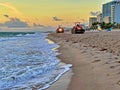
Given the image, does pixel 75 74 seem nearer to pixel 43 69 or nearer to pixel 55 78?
pixel 55 78

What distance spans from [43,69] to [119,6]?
18659cm

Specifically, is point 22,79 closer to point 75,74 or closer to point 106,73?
point 75,74

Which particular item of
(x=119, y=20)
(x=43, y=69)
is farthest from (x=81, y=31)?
(x=119, y=20)

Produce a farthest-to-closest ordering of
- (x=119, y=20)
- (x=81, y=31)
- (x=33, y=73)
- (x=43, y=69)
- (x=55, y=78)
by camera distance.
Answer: (x=119, y=20), (x=81, y=31), (x=43, y=69), (x=33, y=73), (x=55, y=78)

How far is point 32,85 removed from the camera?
26.4ft

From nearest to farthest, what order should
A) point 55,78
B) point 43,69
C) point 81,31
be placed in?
point 55,78, point 43,69, point 81,31

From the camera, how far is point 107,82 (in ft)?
23.6

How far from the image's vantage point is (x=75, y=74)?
927 cm

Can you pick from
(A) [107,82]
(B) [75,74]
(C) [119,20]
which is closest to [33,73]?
(B) [75,74]

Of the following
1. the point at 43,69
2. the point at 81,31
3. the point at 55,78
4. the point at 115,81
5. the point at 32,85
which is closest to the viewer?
the point at 115,81

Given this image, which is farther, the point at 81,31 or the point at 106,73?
the point at 81,31

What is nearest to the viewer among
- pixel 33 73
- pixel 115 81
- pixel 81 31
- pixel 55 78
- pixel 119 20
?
pixel 115 81

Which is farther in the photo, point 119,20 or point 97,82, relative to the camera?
point 119,20

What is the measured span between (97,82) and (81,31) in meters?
61.5
